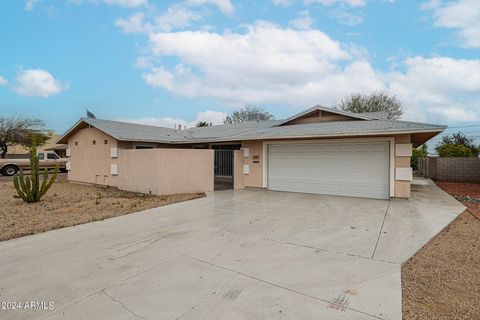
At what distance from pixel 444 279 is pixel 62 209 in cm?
920

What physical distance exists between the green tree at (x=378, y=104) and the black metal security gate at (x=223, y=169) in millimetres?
18498

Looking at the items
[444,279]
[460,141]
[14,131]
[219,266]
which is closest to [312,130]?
[444,279]

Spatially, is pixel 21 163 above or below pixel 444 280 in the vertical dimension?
above

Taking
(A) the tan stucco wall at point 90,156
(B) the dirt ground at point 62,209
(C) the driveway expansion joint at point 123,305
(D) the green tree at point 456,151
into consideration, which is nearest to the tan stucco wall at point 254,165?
(B) the dirt ground at point 62,209

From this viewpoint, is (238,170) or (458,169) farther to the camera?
(458,169)

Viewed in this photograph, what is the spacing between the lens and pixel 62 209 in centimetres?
793

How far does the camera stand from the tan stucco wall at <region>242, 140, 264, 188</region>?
12383 mm

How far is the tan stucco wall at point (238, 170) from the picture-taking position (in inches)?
497

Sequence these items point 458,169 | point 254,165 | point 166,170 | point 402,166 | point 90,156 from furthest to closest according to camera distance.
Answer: point 458,169 → point 90,156 → point 254,165 → point 166,170 → point 402,166

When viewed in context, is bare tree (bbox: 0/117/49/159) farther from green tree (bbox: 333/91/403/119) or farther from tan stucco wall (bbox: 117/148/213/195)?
green tree (bbox: 333/91/403/119)

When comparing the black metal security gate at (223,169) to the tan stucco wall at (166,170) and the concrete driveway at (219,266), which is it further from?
the concrete driveway at (219,266)

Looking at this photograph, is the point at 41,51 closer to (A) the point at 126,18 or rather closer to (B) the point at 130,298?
(A) the point at 126,18

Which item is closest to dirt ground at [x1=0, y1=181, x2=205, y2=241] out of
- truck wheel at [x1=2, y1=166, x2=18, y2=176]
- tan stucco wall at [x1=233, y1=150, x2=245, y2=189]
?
tan stucco wall at [x1=233, y1=150, x2=245, y2=189]

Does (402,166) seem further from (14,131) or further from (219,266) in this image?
(14,131)
